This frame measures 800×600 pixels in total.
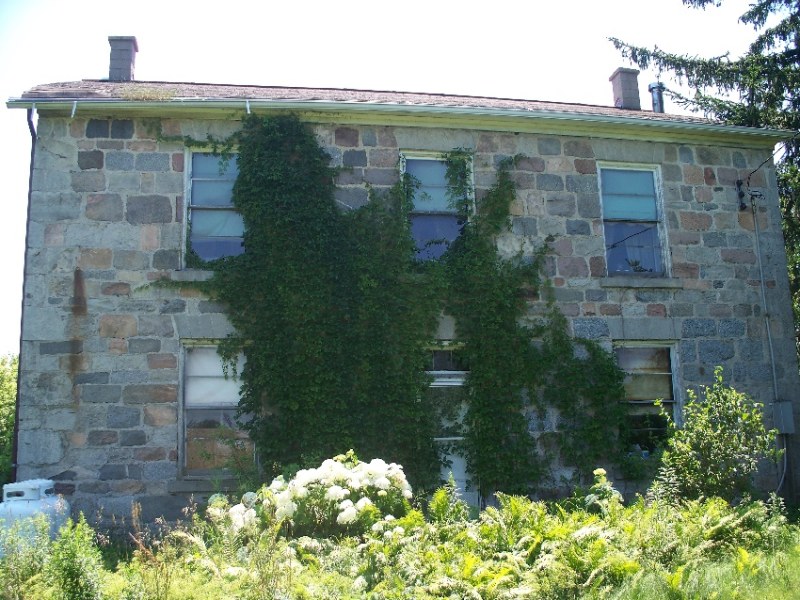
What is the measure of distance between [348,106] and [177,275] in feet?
10.2

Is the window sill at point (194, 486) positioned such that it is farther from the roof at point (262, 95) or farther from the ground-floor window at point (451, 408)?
the roof at point (262, 95)

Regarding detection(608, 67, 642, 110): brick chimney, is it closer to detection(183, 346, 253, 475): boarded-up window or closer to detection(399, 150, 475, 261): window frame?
Answer: detection(399, 150, 475, 261): window frame

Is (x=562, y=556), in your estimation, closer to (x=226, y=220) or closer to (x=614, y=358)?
(x=614, y=358)

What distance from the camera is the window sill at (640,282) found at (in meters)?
10.7

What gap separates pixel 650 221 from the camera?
11227 millimetres

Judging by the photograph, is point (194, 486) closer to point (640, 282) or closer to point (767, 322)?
point (640, 282)

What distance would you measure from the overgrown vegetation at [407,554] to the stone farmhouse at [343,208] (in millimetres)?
2480

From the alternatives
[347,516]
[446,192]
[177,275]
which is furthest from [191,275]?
[347,516]

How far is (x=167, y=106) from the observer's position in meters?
9.88

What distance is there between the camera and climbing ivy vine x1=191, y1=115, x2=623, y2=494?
9.48 metres

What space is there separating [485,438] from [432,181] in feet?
11.7

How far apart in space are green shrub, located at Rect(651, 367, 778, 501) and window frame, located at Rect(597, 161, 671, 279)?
2402 mm

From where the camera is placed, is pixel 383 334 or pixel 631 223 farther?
pixel 631 223

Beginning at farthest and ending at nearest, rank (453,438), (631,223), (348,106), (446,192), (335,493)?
(631,223), (446,192), (348,106), (453,438), (335,493)
